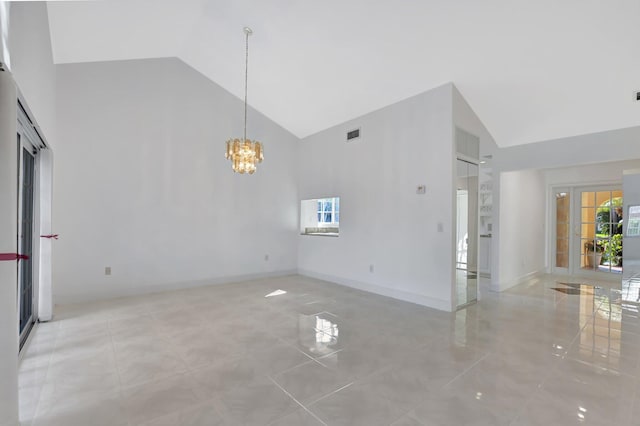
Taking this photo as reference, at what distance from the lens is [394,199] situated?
16.1ft

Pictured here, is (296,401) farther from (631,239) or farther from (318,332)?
(631,239)

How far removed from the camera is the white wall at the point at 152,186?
14.7ft

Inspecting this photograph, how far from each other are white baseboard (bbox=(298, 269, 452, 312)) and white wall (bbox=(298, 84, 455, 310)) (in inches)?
0.6

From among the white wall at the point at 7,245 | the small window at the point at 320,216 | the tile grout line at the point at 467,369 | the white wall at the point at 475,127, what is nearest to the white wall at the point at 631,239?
the white wall at the point at 475,127

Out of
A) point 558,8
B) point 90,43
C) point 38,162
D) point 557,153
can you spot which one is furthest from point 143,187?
point 557,153

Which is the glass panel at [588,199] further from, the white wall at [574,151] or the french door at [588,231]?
the white wall at [574,151]

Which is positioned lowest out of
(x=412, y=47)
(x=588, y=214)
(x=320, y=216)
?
(x=320, y=216)

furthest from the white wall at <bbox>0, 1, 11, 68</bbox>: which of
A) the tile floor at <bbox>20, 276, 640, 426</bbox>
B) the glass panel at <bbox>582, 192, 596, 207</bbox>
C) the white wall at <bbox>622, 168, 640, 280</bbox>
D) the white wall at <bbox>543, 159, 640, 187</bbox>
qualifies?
the glass panel at <bbox>582, 192, 596, 207</bbox>

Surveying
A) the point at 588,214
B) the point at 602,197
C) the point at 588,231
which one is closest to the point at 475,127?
the point at 602,197

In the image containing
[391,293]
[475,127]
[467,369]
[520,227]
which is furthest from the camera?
[520,227]

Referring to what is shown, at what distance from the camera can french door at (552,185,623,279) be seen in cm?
638

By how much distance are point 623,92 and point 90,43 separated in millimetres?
7215

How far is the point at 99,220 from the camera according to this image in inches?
184

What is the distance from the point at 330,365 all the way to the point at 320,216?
445 centimetres
